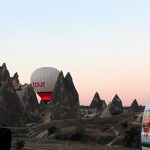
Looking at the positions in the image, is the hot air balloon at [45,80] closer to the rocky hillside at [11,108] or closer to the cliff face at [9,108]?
the rocky hillside at [11,108]

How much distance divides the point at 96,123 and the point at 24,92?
82.3 m

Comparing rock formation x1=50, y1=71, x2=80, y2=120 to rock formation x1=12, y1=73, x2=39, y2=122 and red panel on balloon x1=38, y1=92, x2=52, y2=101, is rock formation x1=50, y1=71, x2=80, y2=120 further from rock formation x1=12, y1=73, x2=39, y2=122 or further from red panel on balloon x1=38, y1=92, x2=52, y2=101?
rock formation x1=12, y1=73, x2=39, y2=122

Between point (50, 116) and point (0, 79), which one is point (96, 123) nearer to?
point (50, 116)

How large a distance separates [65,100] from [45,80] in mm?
7422

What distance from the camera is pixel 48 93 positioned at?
119m

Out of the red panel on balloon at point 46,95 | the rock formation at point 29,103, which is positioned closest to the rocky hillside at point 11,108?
the rock formation at point 29,103

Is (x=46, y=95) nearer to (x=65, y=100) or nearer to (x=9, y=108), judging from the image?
(x=65, y=100)

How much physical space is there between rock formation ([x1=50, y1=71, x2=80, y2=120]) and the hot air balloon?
3.27 m

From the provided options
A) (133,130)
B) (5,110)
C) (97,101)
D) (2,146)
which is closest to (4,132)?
(2,146)

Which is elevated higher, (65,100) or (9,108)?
(65,100)

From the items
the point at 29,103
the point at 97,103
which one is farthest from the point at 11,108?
the point at 97,103

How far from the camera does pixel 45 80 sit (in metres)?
117

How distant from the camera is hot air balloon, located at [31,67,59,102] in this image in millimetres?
116812

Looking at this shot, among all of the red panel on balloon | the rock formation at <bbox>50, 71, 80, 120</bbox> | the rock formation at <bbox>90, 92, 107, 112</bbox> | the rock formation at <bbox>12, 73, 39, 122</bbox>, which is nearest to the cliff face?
the rock formation at <bbox>50, 71, 80, 120</bbox>
